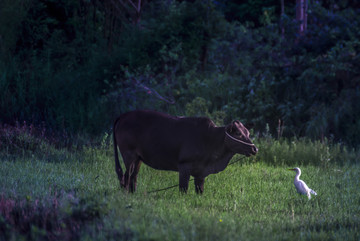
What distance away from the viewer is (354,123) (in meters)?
13.0

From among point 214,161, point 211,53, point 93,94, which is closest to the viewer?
point 214,161

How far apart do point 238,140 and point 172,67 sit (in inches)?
382

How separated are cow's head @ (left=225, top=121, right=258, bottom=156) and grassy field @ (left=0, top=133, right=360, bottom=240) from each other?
0.84 m

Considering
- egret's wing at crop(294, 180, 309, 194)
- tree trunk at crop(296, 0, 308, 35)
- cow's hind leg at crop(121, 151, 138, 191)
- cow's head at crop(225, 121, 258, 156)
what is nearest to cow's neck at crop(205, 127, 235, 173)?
cow's head at crop(225, 121, 258, 156)

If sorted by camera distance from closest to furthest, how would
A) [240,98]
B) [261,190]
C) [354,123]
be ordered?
[261,190], [354,123], [240,98]

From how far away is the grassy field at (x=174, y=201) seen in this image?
4.70 m

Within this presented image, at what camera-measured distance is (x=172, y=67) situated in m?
15.7

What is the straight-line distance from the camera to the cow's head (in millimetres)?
6293

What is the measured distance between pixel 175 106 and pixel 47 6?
8.23 m

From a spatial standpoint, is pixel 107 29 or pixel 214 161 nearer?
pixel 214 161

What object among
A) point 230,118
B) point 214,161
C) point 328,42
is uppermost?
point 328,42

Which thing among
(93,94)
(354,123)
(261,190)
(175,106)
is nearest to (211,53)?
(175,106)

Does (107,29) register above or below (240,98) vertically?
above

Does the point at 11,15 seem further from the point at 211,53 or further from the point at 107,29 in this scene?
the point at 211,53
